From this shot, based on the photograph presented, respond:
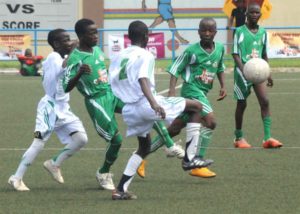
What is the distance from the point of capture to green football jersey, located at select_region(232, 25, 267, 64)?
13.8 m

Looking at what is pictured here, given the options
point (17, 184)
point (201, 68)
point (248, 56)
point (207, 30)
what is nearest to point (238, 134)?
point (248, 56)

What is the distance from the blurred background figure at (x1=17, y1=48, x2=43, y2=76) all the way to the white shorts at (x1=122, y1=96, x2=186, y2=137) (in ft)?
65.2

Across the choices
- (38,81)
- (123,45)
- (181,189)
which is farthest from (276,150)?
(123,45)

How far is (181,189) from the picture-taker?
10258 mm

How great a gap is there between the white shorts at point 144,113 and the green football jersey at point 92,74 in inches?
30.5

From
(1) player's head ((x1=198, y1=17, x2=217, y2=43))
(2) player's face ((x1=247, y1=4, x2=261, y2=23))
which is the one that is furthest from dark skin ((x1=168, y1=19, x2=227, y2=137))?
(2) player's face ((x1=247, y1=4, x2=261, y2=23))

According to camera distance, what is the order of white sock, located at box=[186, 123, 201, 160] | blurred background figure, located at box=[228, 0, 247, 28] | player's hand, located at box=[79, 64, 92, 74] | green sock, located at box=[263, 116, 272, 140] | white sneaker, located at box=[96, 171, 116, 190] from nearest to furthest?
player's hand, located at box=[79, 64, 92, 74] → white sneaker, located at box=[96, 171, 116, 190] → white sock, located at box=[186, 123, 201, 160] → green sock, located at box=[263, 116, 272, 140] → blurred background figure, located at box=[228, 0, 247, 28]

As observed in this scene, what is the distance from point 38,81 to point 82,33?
1732 centimetres

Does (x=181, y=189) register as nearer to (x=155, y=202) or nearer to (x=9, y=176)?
(x=155, y=202)

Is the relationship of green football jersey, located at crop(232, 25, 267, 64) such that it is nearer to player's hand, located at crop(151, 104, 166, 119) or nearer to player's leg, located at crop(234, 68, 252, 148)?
player's leg, located at crop(234, 68, 252, 148)

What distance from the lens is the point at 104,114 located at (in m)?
10.3

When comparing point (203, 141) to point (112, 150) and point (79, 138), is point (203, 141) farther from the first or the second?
point (79, 138)

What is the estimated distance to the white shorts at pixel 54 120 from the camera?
10.5 meters

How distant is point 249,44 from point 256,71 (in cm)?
59
